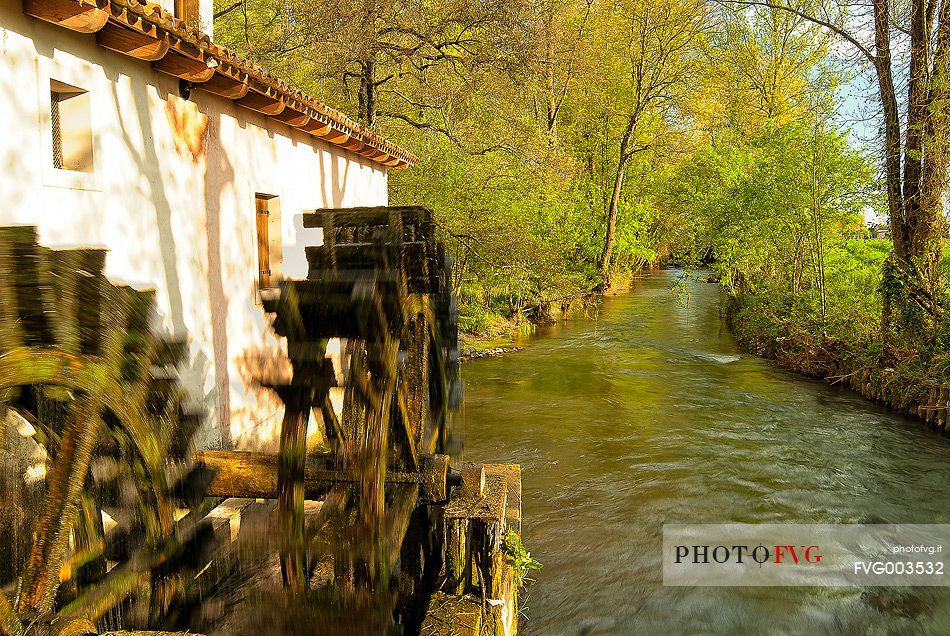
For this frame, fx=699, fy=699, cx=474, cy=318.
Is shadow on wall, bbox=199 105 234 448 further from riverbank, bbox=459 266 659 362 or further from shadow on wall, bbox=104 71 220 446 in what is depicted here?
riverbank, bbox=459 266 659 362

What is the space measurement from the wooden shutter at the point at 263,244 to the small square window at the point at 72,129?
2.39 metres

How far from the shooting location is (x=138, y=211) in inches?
189

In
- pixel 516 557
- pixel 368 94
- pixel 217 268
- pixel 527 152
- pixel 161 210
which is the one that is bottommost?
pixel 516 557

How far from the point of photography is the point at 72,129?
14.4 feet

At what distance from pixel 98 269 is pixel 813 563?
20.7ft

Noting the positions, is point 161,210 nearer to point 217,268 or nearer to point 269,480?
point 217,268

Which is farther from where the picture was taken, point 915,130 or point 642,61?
point 642,61

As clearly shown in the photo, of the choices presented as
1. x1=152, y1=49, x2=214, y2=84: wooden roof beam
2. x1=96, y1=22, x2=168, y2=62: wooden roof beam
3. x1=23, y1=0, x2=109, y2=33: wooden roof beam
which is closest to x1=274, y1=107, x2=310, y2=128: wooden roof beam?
x1=152, y1=49, x2=214, y2=84: wooden roof beam

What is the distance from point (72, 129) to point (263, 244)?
2.61 m

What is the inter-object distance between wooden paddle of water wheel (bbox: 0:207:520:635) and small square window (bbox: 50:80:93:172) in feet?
4.58

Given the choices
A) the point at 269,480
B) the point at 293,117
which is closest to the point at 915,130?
the point at 293,117

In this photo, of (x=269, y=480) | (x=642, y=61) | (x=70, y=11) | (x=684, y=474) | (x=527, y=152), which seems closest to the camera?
(x=70, y=11)

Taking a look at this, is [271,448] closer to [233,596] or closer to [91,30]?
[233,596]

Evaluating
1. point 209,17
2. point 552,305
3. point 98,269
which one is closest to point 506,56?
point 209,17
